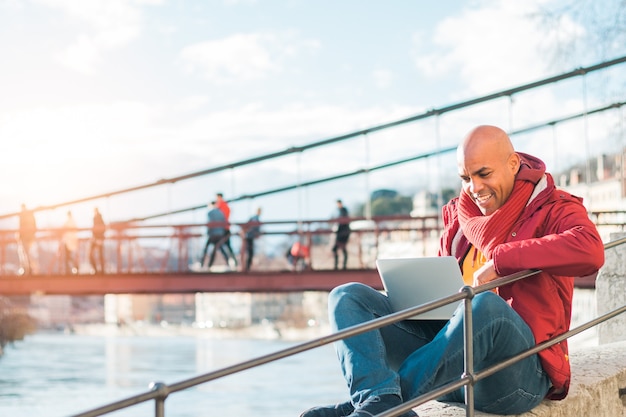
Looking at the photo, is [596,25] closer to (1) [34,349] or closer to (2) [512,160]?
(2) [512,160]

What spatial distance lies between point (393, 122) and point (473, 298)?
15.6 m

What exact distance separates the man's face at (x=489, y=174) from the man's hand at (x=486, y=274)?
174mm

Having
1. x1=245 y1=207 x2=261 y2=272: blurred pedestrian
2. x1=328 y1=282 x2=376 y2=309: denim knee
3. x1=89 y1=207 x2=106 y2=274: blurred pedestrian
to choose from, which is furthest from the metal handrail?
x1=89 y1=207 x2=106 y2=274: blurred pedestrian

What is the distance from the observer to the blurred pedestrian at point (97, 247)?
58.3ft

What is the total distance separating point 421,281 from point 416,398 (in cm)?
55

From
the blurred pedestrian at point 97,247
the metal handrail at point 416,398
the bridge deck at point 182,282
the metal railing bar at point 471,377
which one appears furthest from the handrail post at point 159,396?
the blurred pedestrian at point 97,247

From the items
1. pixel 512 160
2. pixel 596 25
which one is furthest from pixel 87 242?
pixel 512 160

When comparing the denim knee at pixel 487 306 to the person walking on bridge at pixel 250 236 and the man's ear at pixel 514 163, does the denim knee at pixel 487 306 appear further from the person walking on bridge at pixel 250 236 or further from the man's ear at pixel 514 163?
the person walking on bridge at pixel 250 236

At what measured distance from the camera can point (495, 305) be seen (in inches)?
97.1

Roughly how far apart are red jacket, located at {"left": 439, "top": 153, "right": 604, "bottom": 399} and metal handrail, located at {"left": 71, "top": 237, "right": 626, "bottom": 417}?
46 mm

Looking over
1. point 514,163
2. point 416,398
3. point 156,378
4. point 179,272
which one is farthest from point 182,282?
point 156,378

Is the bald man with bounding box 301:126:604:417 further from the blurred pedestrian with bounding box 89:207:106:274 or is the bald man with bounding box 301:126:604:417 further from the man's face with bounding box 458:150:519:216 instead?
the blurred pedestrian with bounding box 89:207:106:274

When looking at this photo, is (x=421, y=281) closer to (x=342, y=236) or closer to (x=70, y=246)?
(x=342, y=236)

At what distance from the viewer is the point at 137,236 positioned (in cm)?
1739
